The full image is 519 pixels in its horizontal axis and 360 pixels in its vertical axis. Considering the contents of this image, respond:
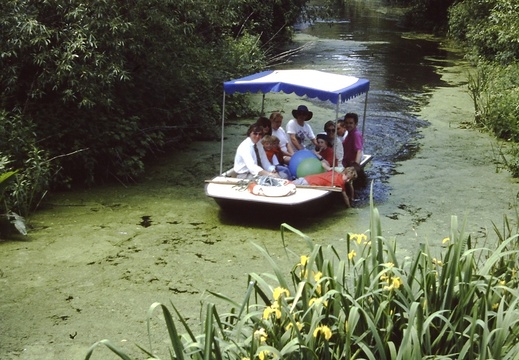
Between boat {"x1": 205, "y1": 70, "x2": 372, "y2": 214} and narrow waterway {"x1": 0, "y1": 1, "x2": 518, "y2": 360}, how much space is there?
0.30 m

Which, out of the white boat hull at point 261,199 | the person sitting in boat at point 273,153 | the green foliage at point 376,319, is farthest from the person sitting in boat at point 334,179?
the green foliage at point 376,319

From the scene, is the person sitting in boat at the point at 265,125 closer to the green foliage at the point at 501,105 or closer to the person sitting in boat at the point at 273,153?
the person sitting in boat at the point at 273,153

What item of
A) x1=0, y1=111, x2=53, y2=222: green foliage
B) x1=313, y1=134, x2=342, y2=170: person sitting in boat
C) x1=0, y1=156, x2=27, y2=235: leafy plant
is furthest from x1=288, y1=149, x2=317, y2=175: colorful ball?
x1=0, y1=156, x2=27, y2=235: leafy plant

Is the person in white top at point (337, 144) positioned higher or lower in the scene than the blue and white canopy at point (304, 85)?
lower

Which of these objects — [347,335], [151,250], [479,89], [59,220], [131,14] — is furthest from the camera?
[479,89]

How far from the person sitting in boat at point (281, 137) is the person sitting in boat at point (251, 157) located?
843 mm

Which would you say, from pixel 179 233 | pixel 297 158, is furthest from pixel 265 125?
pixel 179 233

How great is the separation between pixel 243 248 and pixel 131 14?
390cm

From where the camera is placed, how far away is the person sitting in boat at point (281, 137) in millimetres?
10352

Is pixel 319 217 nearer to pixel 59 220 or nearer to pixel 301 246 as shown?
pixel 301 246

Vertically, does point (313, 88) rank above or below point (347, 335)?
above

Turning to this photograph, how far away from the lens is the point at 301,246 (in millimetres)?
8203

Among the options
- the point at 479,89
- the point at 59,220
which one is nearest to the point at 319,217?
the point at 59,220

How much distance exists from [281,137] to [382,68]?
13.4m
